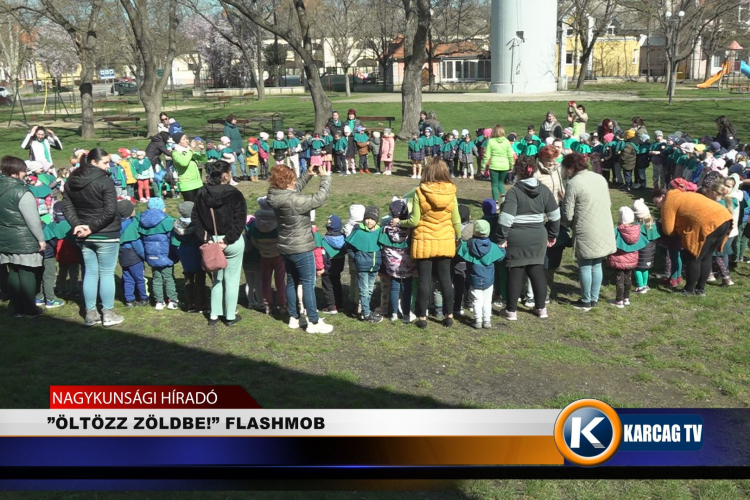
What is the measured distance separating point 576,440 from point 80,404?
362cm

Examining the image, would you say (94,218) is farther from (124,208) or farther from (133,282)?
(133,282)

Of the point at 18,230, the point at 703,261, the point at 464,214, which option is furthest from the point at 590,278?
the point at 18,230

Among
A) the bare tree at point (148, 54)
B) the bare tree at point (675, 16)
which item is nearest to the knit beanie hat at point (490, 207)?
the bare tree at point (148, 54)

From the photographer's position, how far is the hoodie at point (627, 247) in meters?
8.18

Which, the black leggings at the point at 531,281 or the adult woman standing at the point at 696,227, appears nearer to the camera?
the black leggings at the point at 531,281

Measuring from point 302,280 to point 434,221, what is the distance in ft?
4.96

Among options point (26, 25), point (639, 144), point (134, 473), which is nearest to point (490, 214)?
point (134, 473)

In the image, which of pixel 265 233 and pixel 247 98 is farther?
pixel 247 98

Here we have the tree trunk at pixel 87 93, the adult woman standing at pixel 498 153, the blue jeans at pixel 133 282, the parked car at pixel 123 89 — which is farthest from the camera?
the parked car at pixel 123 89

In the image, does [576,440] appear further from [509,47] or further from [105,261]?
[509,47]

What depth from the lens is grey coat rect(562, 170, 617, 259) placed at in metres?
7.81

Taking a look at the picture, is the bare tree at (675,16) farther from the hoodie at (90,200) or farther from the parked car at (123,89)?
the parked car at (123,89)

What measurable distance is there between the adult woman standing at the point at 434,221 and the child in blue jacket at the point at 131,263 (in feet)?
10.1

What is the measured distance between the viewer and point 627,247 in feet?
26.9
